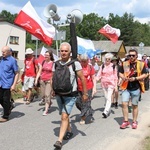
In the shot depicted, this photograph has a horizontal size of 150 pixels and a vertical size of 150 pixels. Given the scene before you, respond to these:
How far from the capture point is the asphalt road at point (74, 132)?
580 cm

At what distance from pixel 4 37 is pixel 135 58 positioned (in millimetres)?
48425

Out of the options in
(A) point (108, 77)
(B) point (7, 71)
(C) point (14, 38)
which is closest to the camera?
(B) point (7, 71)

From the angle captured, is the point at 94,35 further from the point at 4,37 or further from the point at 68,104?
the point at 68,104

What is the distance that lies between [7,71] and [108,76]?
284 centimetres

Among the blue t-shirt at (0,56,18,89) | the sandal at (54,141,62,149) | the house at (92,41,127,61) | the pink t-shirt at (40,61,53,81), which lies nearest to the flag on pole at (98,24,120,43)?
the pink t-shirt at (40,61,53,81)

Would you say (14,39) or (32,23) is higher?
(14,39)

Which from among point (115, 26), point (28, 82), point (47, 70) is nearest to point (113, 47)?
point (115, 26)

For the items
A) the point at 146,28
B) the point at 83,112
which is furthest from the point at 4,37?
the point at 146,28

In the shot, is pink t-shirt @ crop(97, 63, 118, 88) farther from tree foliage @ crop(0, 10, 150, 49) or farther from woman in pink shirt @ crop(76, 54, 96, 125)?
tree foliage @ crop(0, 10, 150, 49)

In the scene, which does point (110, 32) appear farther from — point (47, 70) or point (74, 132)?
point (74, 132)

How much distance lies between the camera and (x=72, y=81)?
568cm

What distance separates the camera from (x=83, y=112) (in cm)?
765

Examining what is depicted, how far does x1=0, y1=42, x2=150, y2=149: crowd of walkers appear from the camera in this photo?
222 inches

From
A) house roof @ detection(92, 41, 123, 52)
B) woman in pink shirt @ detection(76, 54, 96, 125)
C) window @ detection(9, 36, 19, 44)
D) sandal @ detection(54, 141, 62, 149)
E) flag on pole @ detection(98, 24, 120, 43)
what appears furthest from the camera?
house roof @ detection(92, 41, 123, 52)
